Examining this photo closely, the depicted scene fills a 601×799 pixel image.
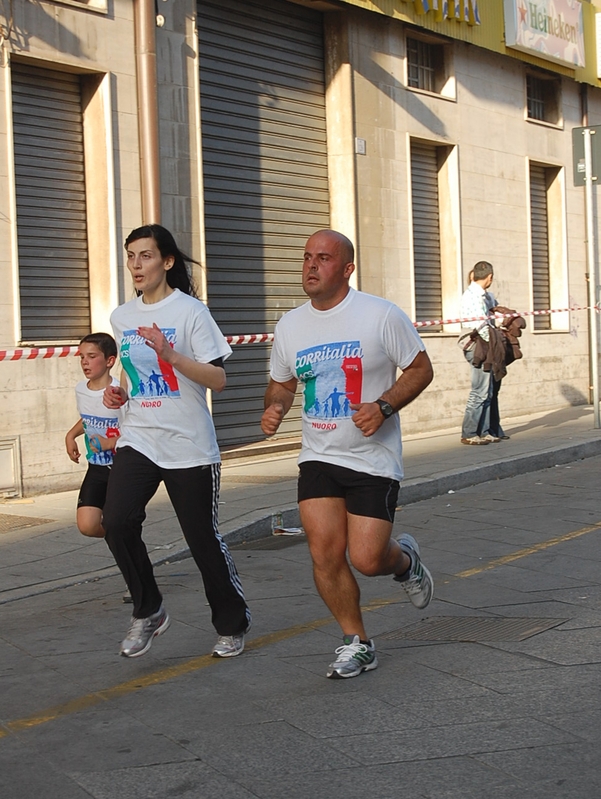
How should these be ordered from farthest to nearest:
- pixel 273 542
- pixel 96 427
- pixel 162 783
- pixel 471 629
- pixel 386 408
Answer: pixel 273 542 → pixel 96 427 → pixel 471 629 → pixel 386 408 → pixel 162 783

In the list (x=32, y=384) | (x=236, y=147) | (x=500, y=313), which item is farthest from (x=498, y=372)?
(x=32, y=384)

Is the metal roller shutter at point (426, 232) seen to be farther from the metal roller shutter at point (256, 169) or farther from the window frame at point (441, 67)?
the metal roller shutter at point (256, 169)

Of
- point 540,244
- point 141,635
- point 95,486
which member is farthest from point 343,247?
point 540,244

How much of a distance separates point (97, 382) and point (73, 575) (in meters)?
1.51

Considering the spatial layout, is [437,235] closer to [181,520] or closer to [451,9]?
[451,9]

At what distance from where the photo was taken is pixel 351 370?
4.99 metres

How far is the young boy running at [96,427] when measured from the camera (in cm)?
652

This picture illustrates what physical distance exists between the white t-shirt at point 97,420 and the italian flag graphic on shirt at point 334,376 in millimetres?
1773

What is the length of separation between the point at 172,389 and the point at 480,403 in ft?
28.2

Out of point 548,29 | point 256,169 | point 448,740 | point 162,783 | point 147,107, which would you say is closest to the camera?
point 162,783

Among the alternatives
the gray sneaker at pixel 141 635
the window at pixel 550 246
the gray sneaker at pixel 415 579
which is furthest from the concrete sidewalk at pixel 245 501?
the window at pixel 550 246

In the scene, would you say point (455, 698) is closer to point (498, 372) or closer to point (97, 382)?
point (97, 382)

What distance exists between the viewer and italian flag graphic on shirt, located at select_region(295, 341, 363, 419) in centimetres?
499

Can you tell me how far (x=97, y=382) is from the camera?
6660 millimetres
